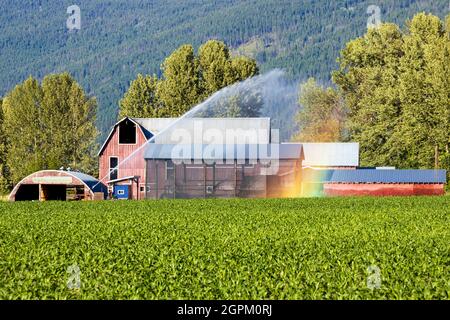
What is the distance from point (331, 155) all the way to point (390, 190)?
31.1 ft

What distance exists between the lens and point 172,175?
66812 millimetres

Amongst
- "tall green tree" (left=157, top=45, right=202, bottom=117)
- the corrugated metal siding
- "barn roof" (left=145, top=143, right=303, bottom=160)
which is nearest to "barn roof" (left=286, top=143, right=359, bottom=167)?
"barn roof" (left=145, top=143, right=303, bottom=160)

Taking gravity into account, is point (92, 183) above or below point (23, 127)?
below

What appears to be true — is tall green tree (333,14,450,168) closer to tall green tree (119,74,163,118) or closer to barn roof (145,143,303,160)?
barn roof (145,143,303,160)

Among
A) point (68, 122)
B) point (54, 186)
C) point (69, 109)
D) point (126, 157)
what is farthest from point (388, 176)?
point (69, 109)

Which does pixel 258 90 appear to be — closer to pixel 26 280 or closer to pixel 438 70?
pixel 438 70

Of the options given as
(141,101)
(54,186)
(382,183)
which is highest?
(141,101)

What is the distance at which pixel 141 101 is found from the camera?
107875mm

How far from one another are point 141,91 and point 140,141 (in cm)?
3426

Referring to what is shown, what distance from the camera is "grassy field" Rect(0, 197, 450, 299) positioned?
16109mm

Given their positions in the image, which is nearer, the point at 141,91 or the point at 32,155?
the point at 32,155

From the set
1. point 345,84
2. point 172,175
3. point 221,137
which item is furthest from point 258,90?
point 172,175

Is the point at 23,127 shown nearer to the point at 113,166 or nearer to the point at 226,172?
the point at 113,166

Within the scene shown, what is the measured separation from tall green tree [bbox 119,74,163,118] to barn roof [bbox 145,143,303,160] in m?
37.3
